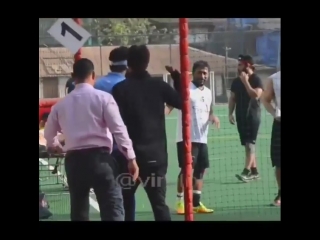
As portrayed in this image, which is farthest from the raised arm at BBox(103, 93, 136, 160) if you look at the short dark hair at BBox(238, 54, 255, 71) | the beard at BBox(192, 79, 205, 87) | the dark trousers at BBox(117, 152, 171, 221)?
the short dark hair at BBox(238, 54, 255, 71)

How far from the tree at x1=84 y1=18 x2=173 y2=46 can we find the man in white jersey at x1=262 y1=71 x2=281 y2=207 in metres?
1.04

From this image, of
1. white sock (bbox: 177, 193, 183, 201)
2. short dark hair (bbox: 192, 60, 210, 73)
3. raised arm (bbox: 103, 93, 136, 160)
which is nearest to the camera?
raised arm (bbox: 103, 93, 136, 160)

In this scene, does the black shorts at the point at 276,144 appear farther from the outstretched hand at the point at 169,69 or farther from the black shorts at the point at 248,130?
the outstretched hand at the point at 169,69

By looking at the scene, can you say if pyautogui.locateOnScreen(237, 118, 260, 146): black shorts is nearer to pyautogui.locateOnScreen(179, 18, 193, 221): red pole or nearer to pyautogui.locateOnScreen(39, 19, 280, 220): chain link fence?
pyautogui.locateOnScreen(39, 19, 280, 220): chain link fence

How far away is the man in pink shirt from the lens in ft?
28.6

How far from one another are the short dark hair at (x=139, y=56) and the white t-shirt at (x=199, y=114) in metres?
0.47

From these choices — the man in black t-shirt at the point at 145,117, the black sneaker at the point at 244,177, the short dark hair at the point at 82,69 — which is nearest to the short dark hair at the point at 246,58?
the man in black t-shirt at the point at 145,117

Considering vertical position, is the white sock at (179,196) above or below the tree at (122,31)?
below

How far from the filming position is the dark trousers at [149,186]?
8812 mm

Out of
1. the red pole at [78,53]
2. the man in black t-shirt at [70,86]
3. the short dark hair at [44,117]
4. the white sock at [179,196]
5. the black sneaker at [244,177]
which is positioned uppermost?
the red pole at [78,53]
